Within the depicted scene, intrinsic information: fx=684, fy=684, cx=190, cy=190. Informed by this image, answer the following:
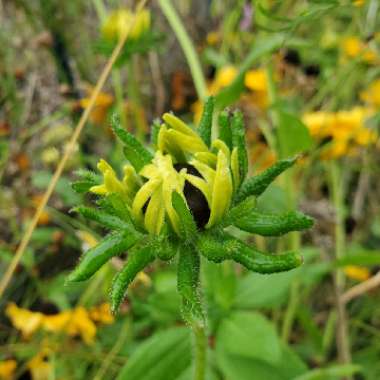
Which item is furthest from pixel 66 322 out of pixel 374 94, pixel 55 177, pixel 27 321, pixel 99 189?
pixel 374 94

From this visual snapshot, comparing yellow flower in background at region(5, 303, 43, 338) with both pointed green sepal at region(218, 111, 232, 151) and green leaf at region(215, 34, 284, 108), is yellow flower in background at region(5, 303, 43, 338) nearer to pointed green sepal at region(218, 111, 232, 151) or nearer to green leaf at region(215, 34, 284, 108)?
green leaf at region(215, 34, 284, 108)

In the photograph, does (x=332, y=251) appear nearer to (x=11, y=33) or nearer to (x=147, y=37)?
(x=147, y=37)

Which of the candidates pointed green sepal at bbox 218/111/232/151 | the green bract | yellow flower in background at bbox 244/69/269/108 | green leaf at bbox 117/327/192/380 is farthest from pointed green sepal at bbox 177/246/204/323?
yellow flower in background at bbox 244/69/269/108

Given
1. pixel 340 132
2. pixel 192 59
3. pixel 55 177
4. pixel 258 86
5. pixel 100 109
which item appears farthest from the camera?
pixel 100 109

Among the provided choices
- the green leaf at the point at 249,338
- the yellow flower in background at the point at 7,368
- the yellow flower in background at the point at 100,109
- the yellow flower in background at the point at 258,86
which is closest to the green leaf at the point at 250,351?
the green leaf at the point at 249,338

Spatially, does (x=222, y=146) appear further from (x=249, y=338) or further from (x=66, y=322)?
(x=66, y=322)

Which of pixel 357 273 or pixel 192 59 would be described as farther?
pixel 357 273
